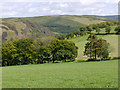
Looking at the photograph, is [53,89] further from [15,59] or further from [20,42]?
[20,42]

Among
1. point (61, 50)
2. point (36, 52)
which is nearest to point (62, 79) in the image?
point (36, 52)

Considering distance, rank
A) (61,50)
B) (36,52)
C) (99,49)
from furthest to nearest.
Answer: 1. (61,50)
2. (99,49)
3. (36,52)

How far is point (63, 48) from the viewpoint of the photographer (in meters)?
99.3

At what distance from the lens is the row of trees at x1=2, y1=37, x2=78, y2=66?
89875 mm

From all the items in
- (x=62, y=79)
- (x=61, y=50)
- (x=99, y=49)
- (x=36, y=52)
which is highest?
(x=62, y=79)

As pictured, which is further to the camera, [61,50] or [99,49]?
[61,50]

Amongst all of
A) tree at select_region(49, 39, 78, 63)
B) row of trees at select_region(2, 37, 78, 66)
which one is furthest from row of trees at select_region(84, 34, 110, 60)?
row of trees at select_region(2, 37, 78, 66)

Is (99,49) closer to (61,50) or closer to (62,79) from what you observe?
(61,50)

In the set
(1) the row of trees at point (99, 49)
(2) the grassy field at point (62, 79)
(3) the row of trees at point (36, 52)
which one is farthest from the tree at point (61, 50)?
(2) the grassy field at point (62, 79)

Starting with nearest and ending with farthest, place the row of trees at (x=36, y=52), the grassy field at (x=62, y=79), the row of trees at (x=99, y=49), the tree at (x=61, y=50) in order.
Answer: the grassy field at (x=62, y=79)
the row of trees at (x=36, y=52)
the row of trees at (x=99, y=49)
the tree at (x=61, y=50)

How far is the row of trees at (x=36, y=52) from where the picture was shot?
8988cm

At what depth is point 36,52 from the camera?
92.3 metres

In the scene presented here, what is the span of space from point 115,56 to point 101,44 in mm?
10588

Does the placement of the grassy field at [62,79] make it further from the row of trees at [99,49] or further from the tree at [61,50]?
the tree at [61,50]
